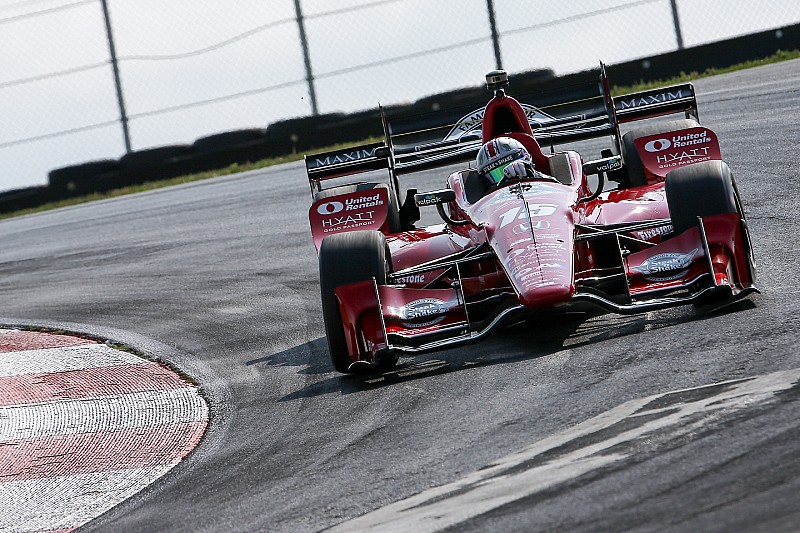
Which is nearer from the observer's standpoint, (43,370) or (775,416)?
(775,416)

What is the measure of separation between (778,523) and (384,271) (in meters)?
3.91

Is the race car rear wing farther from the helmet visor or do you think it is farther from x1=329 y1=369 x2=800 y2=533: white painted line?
x1=329 y1=369 x2=800 y2=533: white painted line

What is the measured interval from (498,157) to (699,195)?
4.87 ft

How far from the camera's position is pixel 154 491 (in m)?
5.53

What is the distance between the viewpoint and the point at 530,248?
6.75m

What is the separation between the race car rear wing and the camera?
367 inches

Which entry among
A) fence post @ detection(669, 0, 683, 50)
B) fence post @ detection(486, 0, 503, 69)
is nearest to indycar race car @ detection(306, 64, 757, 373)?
fence post @ detection(669, 0, 683, 50)

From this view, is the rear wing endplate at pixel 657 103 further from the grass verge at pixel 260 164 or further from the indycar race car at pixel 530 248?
the grass verge at pixel 260 164

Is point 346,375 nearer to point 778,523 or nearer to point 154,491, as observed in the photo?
point 154,491

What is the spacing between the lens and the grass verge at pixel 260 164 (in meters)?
19.4

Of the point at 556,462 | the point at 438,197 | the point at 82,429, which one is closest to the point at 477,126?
the point at 438,197

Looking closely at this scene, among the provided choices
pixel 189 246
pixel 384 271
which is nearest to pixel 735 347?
pixel 384 271

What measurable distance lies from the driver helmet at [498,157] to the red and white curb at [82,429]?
2.37 metres

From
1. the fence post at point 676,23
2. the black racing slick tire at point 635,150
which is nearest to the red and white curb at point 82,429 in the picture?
the black racing slick tire at point 635,150
